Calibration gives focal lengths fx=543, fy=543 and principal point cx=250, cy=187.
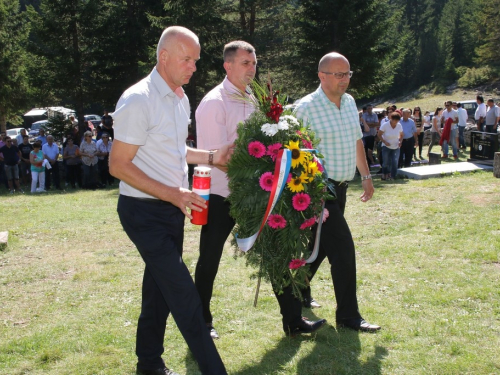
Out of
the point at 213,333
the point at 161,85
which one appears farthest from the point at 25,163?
the point at 161,85

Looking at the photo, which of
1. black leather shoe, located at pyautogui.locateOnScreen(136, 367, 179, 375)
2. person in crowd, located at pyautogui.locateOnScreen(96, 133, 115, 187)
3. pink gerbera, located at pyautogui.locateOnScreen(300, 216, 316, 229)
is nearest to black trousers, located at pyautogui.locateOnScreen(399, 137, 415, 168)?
person in crowd, located at pyautogui.locateOnScreen(96, 133, 115, 187)

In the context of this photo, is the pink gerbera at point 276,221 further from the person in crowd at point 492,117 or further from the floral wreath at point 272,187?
the person in crowd at point 492,117

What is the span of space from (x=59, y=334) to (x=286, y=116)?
2.74m

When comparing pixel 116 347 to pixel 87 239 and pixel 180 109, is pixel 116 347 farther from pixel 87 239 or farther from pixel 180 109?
pixel 87 239

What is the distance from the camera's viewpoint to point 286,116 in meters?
3.99

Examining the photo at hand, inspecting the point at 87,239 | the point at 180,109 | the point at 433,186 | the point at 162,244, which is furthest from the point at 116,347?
the point at 433,186

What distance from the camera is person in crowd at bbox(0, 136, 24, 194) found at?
18250 millimetres

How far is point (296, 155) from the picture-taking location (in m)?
3.83

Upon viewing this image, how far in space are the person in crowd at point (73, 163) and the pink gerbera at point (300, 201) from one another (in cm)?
1575

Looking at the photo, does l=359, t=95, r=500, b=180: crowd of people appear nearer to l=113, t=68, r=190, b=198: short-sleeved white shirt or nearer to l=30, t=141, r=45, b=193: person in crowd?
l=30, t=141, r=45, b=193: person in crowd

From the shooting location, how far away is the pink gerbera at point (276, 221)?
3.86m

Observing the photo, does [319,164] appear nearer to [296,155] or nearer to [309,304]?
[296,155]

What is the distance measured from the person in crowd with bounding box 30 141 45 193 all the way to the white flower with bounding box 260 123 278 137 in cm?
1531

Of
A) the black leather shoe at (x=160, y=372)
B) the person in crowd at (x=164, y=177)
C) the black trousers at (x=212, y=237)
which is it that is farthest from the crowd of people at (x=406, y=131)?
the person in crowd at (x=164, y=177)
